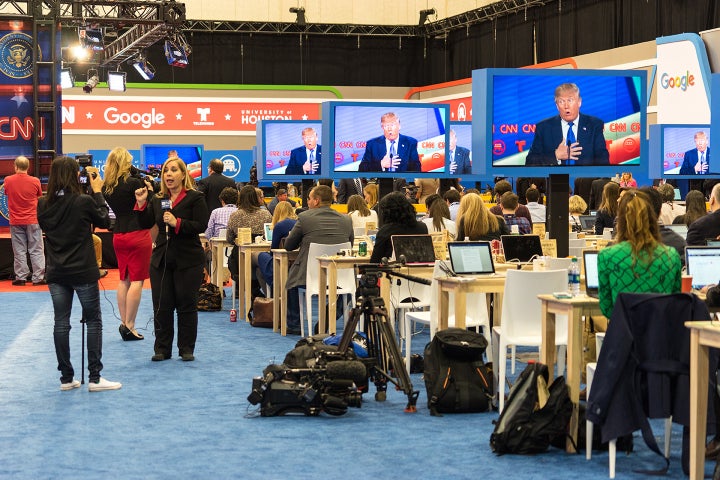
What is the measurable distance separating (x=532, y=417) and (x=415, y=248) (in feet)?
9.94

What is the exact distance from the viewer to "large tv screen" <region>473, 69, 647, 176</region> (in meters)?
8.25

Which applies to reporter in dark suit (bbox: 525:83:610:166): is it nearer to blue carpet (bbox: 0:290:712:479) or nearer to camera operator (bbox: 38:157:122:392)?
blue carpet (bbox: 0:290:712:479)

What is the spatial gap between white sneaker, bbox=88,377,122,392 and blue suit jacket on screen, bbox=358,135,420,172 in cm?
448

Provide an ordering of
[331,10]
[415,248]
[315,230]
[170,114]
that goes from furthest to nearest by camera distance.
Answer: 1. [331,10]
2. [170,114]
3. [315,230]
4. [415,248]

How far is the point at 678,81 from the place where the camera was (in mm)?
17156

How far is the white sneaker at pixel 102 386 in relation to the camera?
22.6 ft

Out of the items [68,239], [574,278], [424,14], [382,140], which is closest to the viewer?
[574,278]

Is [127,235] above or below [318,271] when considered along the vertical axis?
above

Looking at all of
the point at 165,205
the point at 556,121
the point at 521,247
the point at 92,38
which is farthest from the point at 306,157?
the point at 92,38

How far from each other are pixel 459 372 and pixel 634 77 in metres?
3.54

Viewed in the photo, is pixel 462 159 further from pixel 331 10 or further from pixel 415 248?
pixel 331 10

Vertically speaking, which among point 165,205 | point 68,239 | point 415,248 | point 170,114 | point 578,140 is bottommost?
point 415,248

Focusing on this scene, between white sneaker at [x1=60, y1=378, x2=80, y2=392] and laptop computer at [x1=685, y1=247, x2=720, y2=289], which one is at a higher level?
laptop computer at [x1=685, y1=247, x2=720, y2=289]

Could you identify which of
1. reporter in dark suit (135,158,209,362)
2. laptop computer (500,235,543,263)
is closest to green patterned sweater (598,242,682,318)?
laptop computer (500,235,543,263)
